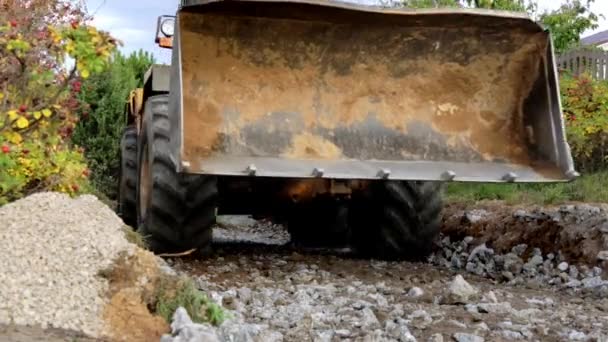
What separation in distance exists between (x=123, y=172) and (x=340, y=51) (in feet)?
9.01

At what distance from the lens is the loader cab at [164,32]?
24.5ft

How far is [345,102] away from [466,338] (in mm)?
2422

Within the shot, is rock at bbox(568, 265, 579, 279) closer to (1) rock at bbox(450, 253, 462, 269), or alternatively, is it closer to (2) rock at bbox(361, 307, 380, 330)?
(1) rock at bbox(450, 253, 462, 269)

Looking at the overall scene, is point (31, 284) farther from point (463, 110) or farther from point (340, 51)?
point (463, 110)

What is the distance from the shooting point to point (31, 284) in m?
3.91

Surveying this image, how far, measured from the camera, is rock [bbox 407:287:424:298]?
208 inches

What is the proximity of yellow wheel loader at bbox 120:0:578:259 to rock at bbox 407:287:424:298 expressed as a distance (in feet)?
2.49

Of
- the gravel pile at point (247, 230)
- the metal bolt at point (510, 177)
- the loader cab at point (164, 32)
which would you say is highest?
the loader cab at point (164, 32)

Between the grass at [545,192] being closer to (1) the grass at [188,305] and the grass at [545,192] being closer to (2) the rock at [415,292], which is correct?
(2) the rock at [415,292]

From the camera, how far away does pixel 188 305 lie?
388cm

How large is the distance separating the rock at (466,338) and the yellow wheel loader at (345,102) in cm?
179

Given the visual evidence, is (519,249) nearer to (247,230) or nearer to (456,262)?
(456,262)

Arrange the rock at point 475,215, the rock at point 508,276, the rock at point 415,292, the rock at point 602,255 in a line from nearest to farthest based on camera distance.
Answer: the rock at point 415,292, the rock at point 508,276, the rock at point 602,255, the rock at point 475,215

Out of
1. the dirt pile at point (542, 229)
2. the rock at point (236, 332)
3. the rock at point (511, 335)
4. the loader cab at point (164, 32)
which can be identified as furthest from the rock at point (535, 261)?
the rock at point (236, 332)
